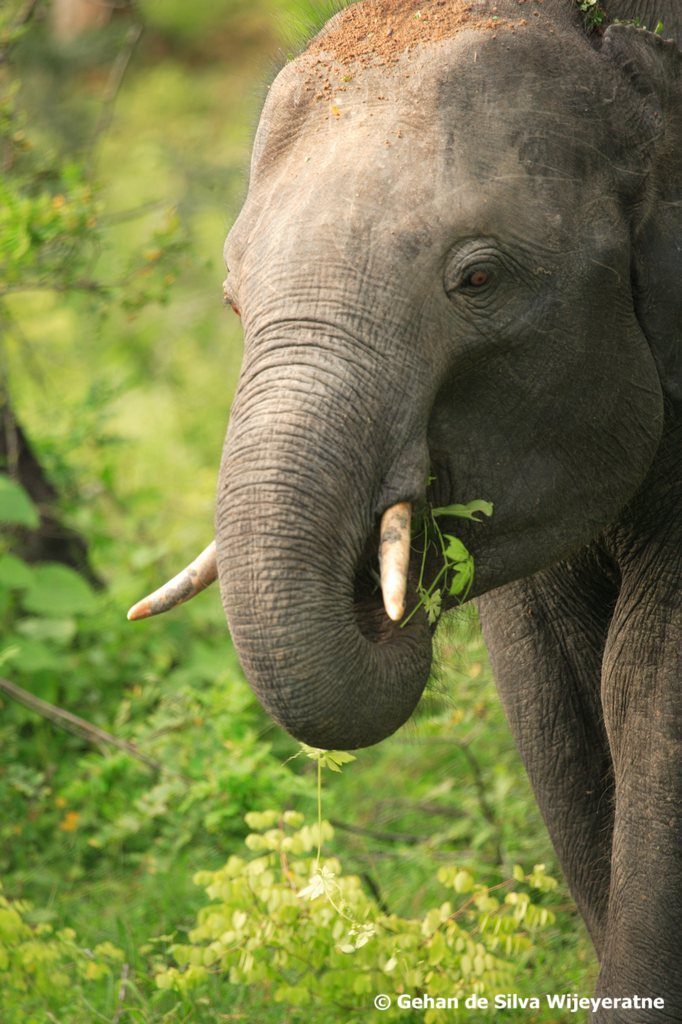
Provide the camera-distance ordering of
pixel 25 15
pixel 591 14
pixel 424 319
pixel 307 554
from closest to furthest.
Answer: pixel 307 554 → pixel 424 319 → pixel 591 14 → pixel 25 15

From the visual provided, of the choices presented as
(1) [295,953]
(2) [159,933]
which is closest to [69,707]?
(2) [159,933]

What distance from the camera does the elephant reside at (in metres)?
2.75

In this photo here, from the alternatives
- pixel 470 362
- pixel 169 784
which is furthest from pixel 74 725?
pixel 470 362

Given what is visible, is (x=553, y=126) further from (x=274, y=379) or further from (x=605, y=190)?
(x=274, y=379)

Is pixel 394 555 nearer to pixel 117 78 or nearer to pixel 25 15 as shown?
pixel 25 15

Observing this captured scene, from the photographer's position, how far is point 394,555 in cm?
273

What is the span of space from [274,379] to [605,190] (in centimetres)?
81

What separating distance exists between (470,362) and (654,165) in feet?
1.93

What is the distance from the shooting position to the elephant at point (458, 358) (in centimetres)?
275

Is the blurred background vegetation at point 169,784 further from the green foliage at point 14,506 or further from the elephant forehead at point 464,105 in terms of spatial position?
the elephant forehead at point 464,105

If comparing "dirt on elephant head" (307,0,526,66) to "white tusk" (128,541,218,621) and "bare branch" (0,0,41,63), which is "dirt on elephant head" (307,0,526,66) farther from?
"bare branch" (0,0,41,63)

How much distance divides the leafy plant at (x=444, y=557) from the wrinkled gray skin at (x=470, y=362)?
1.4 inches

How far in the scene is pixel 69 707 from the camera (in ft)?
20.0

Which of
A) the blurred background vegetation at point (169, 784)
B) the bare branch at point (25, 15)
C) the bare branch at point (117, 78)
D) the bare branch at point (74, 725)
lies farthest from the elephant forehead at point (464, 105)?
the bare branch at point (117, 78)
